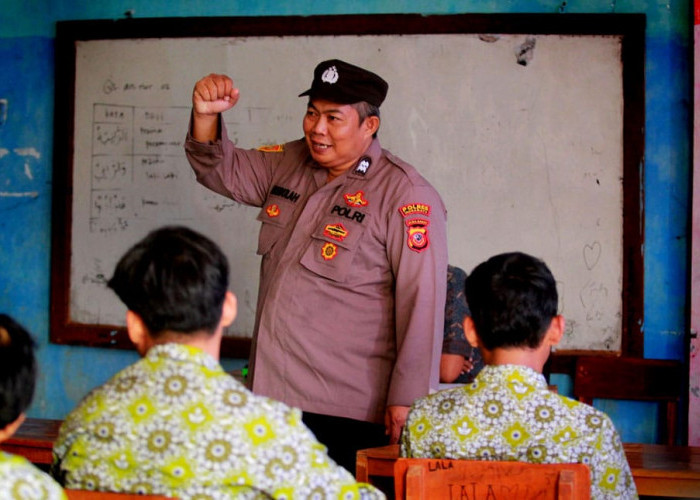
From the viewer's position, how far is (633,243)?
3.67m

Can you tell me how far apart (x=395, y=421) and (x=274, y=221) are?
0.71m

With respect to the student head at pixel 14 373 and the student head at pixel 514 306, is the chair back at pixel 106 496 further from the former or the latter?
the student head at pixel 514 306

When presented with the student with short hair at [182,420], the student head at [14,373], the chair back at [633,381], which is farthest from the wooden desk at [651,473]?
the chair back at [633,381]

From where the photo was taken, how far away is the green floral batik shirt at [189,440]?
1.36 m

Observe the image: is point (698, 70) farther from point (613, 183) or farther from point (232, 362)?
point (232, 362)

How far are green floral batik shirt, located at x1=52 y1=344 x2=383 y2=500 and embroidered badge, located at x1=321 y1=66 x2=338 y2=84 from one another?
1399 mm

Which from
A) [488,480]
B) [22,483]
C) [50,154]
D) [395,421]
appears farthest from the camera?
[50,154]

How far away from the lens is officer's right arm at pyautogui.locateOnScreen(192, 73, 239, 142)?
2629mm

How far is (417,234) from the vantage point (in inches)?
99.8

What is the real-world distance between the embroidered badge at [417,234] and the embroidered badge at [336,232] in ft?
0.61

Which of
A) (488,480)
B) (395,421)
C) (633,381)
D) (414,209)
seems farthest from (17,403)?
(633,381)

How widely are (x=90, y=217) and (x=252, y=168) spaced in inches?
61.4

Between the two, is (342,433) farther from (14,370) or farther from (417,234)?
(14,370)

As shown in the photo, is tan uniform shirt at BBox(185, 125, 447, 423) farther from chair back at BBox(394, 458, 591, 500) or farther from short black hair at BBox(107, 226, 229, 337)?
short black hair at BBox(107, 226, 229, 337)
